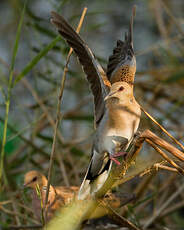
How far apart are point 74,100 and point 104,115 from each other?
7.24 feet

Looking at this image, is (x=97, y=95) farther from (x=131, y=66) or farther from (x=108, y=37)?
(x=108, y=37)

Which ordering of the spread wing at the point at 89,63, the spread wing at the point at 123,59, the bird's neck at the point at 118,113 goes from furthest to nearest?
the spread wing at the point at 123,59, the bird's neck at the point at 118,113, the spread wing at the point at 89,63

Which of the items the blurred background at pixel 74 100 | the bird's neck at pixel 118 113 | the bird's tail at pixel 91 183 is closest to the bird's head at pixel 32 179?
the blurred background at pixel 74 100

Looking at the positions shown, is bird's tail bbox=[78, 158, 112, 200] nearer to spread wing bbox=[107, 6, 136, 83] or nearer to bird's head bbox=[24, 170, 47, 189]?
spread wing bbox=[107, 6, 136, 83]

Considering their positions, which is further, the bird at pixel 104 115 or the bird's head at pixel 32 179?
the bird's head at pixel 32 179

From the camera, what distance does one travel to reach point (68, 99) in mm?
3832

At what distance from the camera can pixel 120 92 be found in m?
1.57

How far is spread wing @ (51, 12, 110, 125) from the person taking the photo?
1.47 m

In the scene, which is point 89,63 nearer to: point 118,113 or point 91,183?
point 118,113

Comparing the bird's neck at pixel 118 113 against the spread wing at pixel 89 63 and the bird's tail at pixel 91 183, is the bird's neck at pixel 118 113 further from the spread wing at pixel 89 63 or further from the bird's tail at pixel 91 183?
the bird's tail at pixel 91 183

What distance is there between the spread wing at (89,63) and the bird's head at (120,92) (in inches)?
1.1

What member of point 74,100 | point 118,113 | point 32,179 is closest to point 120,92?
point 118,113

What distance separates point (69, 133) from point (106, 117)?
6.50 feet

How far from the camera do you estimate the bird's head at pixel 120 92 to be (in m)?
1.55
